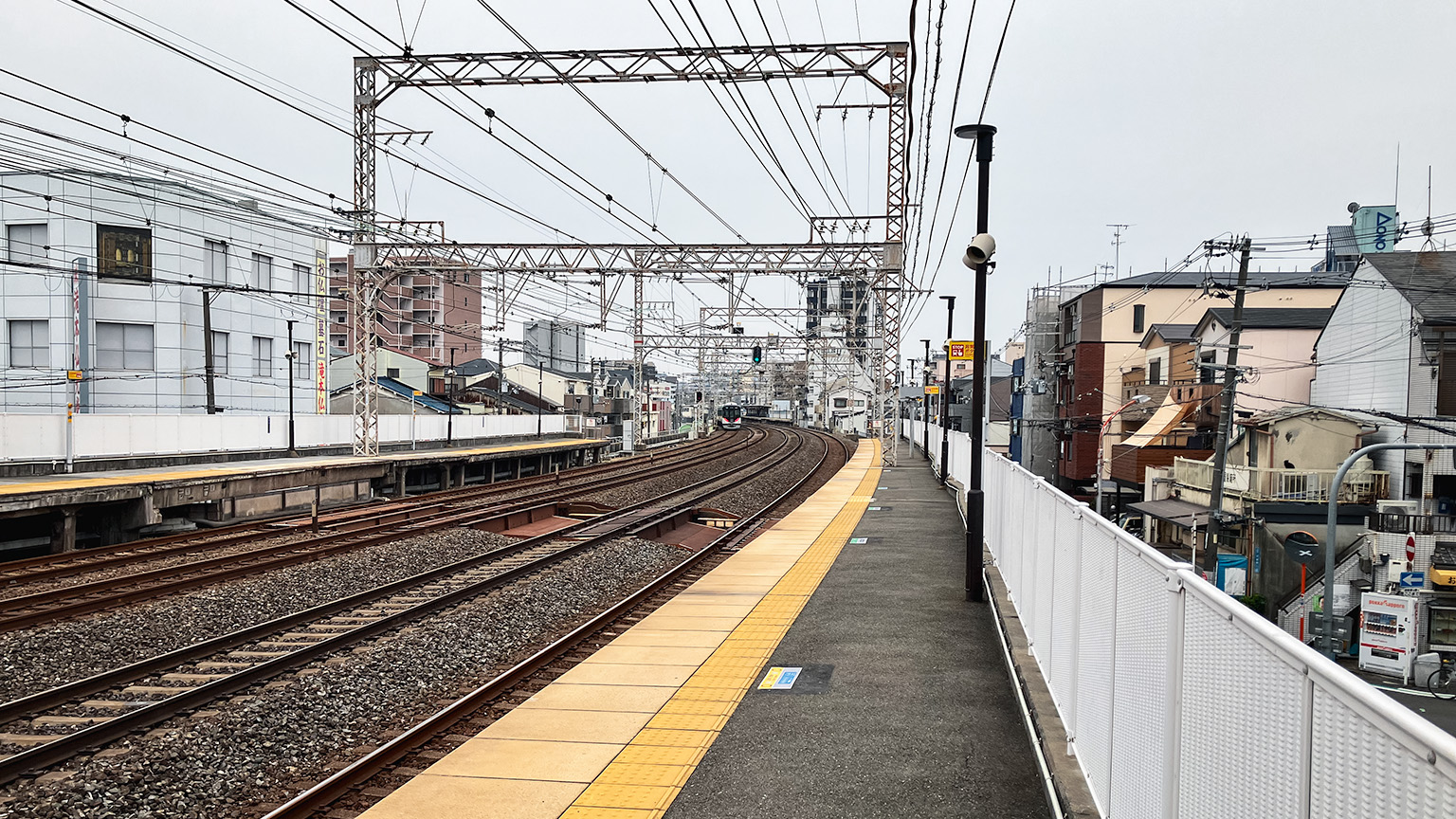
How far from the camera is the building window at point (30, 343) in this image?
3981 cm

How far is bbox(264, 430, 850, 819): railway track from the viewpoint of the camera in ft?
21.4

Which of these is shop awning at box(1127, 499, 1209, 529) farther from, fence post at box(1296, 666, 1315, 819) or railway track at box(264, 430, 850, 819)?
fence post at box(1296, 666, 1315, 819)

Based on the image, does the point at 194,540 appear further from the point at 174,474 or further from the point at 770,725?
the point at 770,725

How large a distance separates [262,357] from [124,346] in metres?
7.11

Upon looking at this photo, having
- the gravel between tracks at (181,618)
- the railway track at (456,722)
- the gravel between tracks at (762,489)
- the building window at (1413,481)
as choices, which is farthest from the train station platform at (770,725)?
the building window at (1413,481)

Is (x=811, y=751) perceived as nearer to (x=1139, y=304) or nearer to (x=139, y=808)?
(x=139, y=808)

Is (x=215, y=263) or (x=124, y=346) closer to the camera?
(x=124, y=346)

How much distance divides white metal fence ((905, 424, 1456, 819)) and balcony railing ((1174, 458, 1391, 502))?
34.2m

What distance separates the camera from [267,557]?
16.7 m

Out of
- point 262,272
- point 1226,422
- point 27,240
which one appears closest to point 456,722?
point 1226,422

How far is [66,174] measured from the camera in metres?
37.9

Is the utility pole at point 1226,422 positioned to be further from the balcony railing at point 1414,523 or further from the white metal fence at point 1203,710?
the white metal fence at point 1203,710

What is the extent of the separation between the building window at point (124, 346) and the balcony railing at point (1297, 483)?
1769 inches

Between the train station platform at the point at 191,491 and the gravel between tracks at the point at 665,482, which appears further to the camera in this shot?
the gravel between tracks at the point at 665,482
